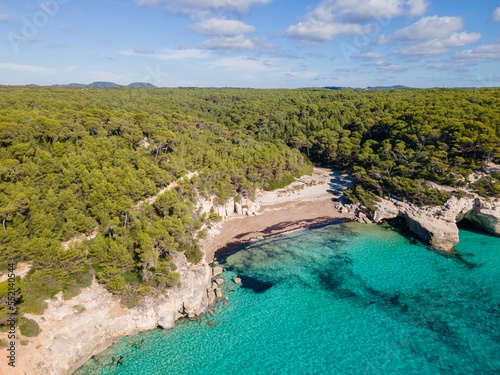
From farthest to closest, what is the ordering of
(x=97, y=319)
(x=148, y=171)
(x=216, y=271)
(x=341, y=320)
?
1. (x=148, y=171)
2. (x=216, y=271)
3. (x=341, y=320)
4. (x=97, y=319)

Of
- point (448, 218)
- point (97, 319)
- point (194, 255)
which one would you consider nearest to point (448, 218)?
point (448, 218)

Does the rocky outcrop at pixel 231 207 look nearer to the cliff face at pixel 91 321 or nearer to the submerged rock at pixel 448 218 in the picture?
the cliff face at pixel 91 321

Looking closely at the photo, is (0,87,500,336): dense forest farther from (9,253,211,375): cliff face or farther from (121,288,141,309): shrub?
(9,253,211,375): cliff face

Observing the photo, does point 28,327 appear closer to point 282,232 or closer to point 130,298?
point 130,298

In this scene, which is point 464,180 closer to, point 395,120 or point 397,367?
point 395,120

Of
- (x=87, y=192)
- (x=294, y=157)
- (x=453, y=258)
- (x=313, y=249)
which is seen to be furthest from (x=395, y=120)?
(x=87, y=192)

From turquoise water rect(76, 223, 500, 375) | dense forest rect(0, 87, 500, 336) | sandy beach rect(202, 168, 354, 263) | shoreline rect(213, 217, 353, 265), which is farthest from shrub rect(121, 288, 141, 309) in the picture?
sandy beach rect(202, 168, 354, 263)

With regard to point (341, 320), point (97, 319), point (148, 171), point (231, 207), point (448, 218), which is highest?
point (148, 171)

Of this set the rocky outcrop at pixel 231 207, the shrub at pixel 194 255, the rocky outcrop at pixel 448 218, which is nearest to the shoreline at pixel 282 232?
the shrub at pixel 194 255
